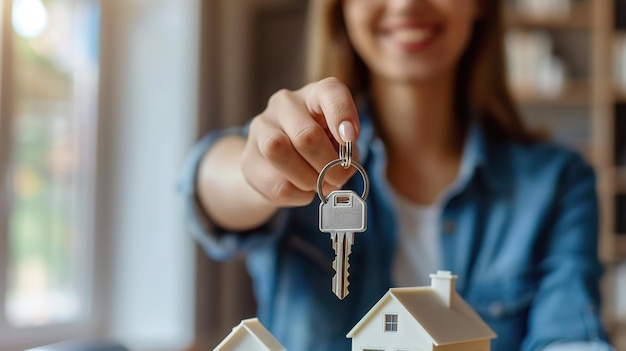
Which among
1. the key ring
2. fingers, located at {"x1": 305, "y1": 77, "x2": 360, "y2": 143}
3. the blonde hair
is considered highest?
the blonde hair

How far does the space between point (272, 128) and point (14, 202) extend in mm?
1078

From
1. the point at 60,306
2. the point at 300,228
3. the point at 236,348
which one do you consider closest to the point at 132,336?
the point at 60,306

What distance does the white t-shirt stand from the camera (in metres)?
0.88

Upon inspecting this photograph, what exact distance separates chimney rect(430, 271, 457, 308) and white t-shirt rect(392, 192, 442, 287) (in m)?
0.37

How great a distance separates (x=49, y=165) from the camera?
155 cm

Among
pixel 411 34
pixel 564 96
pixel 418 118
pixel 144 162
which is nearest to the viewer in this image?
pixel 411 34

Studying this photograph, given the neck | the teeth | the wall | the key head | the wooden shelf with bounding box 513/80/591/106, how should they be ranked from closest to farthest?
the key head < the teeth < the neck < the wall < the wooden shelf with bounding box 513/80/591/106

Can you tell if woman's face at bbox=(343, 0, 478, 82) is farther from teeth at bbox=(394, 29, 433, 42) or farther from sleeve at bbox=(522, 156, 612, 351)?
sleeve at bbox=(522, 156, 612, 351)

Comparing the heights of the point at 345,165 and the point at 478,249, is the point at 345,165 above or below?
above

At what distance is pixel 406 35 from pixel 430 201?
31 centimetres

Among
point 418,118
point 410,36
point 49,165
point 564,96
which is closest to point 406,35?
point 410,36

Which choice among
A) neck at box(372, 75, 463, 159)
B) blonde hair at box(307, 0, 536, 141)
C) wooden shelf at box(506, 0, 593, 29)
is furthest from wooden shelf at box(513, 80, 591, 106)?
neck at box(372, 75, 463, 159)

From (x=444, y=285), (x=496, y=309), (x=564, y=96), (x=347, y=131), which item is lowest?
(x=496, y=309)

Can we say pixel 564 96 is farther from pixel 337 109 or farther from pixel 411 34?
pixel 337 109
